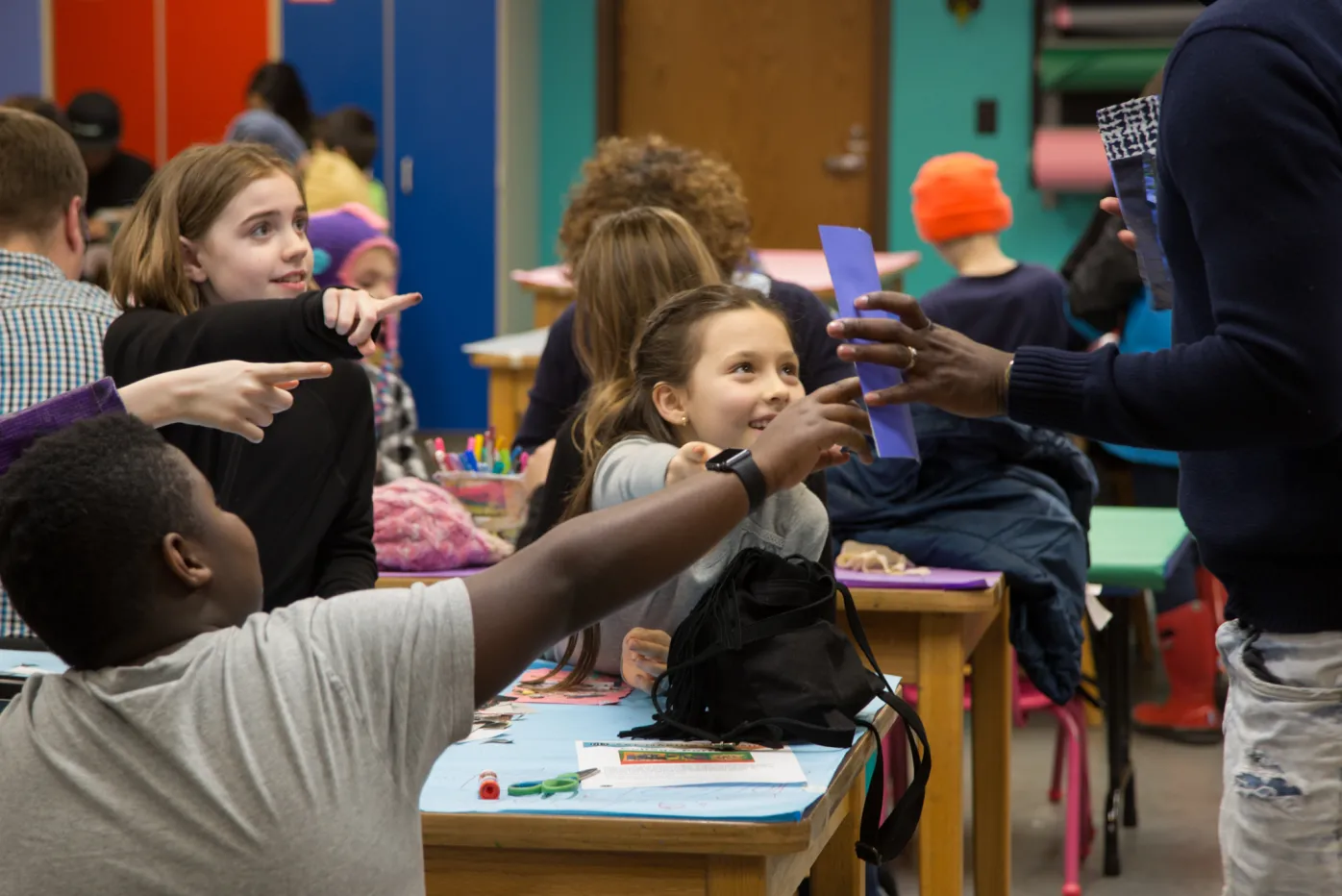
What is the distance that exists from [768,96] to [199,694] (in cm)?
800

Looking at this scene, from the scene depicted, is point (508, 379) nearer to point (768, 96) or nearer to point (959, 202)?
point (959, 202)

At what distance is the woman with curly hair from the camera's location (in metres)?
3.23

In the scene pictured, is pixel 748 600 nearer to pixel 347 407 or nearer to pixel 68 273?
pixel 347 407

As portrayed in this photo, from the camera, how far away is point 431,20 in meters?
8.47

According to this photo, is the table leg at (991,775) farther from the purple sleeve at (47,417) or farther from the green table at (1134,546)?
the purple sleeve at (47,417)

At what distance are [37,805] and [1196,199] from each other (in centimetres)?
113

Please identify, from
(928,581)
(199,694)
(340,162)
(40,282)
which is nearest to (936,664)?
(928,581)

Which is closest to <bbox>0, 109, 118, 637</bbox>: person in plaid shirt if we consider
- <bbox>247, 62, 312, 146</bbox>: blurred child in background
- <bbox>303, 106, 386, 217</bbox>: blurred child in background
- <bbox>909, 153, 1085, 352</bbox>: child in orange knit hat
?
<bbox>909, 153, 1085, 352</bbox>: child in orange knit hat

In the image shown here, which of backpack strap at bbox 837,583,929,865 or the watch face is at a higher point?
the watch face

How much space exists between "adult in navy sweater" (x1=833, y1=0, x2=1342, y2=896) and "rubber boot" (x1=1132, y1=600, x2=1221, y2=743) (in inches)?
123

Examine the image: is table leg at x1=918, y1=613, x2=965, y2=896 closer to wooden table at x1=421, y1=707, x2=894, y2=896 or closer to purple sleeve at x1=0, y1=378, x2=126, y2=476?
wooden table at x1=421, y1=707, x2=894, y2=896

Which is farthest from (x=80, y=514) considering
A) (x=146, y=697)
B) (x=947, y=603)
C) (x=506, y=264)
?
(x=506, y=264)

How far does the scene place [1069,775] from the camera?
3.65 m

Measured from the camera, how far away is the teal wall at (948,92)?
8375 millimetres
